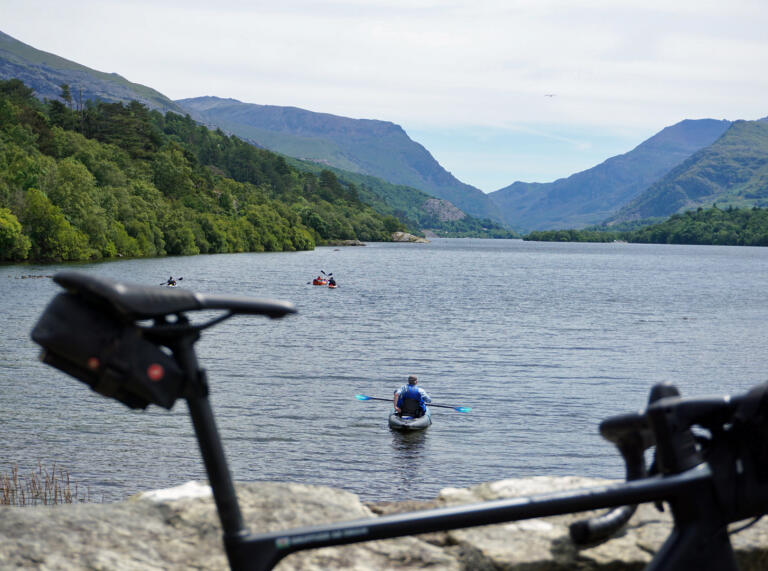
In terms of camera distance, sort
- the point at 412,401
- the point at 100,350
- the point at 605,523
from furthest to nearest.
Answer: the point at 412,401 < the point at 605,523 < the point at 100,350

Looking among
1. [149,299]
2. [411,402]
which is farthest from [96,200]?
[149,299]

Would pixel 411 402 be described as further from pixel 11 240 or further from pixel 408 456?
pixel 11 240

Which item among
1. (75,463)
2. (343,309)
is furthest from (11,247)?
(75,463)

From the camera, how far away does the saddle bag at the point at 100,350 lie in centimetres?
215

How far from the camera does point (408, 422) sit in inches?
1074

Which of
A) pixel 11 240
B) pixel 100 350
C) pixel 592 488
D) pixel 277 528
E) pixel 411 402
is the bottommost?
pixel 11 240

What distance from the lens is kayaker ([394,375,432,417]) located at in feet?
89.3

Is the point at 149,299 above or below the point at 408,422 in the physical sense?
above

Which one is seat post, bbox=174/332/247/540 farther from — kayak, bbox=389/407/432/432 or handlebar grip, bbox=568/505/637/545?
kayak, bbox=389/407/432/432

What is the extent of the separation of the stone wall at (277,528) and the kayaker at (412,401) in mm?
23411

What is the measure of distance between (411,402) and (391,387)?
8.58m

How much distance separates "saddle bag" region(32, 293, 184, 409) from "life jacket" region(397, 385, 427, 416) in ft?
82.9

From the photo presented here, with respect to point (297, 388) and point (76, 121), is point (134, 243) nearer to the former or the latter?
point (76, 121)

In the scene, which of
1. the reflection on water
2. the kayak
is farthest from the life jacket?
the reflection on water
